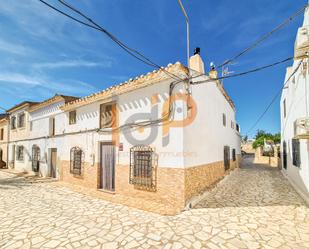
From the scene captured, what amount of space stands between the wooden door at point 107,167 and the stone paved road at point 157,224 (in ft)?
4.67

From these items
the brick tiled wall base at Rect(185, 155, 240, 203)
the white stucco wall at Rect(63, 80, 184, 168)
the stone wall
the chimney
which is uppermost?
the chimney

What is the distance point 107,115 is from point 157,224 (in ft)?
18.8

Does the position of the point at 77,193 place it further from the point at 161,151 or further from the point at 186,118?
the point at 186,118

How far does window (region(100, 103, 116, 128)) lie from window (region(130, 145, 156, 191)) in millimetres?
1984

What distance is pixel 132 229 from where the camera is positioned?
4.98 metres

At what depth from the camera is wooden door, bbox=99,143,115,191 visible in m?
9.11

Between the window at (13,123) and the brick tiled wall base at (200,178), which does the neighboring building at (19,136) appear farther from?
the brick tiled wall base at (200,178)

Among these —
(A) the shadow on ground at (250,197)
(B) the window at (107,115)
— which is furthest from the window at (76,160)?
(A) the shadow on ground at (250,197)

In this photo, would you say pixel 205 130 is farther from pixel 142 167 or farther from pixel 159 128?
pixel 142 167

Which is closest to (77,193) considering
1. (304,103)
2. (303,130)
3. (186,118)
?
(186,118)

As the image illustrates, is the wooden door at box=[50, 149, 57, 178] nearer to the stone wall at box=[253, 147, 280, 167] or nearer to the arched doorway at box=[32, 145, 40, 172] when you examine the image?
the arched doorway at box=[32, 145, 40, 172]

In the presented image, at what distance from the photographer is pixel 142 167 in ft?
24.5

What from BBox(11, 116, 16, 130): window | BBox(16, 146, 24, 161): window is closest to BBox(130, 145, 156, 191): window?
BBox(16, 146, 24, 161): window

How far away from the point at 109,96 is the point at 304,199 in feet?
29.8
